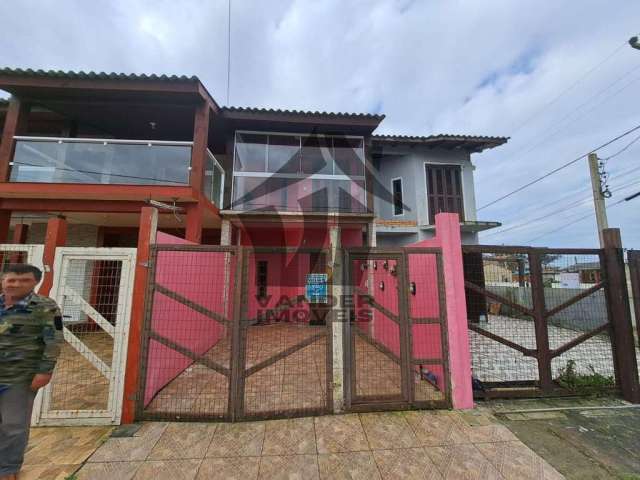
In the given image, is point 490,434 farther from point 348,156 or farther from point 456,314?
point 348,156

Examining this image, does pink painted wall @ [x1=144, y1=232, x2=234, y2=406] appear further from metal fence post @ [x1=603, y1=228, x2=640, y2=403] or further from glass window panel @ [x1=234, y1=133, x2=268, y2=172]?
metal fence post @ [x1=603, y1=228, x2=640, y2=403]

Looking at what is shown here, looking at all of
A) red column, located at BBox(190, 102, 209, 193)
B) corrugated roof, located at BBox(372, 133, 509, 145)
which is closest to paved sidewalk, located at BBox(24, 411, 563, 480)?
red column, located at BBox(190, 102, 209, 193)

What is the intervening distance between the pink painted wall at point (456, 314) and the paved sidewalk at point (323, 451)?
0.30 metres

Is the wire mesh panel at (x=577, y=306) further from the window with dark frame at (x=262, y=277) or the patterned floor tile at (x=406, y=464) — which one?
Result: the window with dark frame at (x=262, y=277)

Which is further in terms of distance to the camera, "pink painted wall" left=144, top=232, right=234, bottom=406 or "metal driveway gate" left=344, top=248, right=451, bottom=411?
"pink painted wall" left=144, top=232, right=234, bottom=406

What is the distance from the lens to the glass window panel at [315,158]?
298 inches

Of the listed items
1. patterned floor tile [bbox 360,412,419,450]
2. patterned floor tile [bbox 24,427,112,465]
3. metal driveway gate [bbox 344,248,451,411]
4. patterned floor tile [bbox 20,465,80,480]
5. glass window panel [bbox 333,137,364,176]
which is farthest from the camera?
glass window panel [bbox 333,137,364,176]

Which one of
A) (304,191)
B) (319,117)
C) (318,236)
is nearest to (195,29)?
(319,117)

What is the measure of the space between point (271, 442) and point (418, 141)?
30.2 feet

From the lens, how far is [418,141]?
895 centimetres

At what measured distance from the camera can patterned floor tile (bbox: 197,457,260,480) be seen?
6.95 feet

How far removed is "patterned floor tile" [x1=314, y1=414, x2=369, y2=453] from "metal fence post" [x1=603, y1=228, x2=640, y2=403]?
3.62 metres

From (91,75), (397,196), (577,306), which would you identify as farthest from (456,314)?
(91,75)

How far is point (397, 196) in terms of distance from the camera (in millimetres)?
9695
